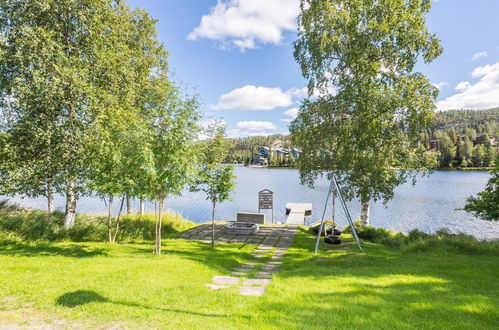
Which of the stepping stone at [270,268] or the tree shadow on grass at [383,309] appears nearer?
the tree shadow on grass at [383,309]

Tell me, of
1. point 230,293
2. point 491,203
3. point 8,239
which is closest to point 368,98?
point 491,203

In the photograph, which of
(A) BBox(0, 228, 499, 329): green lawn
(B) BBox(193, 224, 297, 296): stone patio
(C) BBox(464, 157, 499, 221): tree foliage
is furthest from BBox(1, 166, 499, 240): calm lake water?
(C) BBox(464, 157, 499, 221): tree foliage

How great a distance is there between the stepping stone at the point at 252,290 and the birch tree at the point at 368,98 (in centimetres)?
1011

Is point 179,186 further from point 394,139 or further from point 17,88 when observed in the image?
point 394,139

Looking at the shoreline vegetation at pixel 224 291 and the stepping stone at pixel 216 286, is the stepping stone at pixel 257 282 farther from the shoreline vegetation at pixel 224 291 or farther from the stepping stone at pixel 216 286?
the stepping stone at pixel 216 286

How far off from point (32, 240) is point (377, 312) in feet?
45.3

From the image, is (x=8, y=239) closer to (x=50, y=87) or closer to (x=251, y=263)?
(x=50, y=87)

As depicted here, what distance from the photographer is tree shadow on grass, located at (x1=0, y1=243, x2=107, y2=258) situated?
10055 millimetres

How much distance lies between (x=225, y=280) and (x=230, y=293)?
1.54 m

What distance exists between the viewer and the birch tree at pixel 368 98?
14.8m

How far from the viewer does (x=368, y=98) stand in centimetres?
1469

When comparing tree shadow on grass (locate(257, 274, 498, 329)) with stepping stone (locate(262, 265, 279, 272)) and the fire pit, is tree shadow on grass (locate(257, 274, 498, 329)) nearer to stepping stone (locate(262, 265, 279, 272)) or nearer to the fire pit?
stepping stone (locate(262, 265, 279, 272))

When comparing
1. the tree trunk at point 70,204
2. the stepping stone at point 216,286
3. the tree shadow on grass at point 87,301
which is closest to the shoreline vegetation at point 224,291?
the tree shadow on grass at point 87,301

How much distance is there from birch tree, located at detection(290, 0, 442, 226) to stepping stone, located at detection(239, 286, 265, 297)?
10106mm
